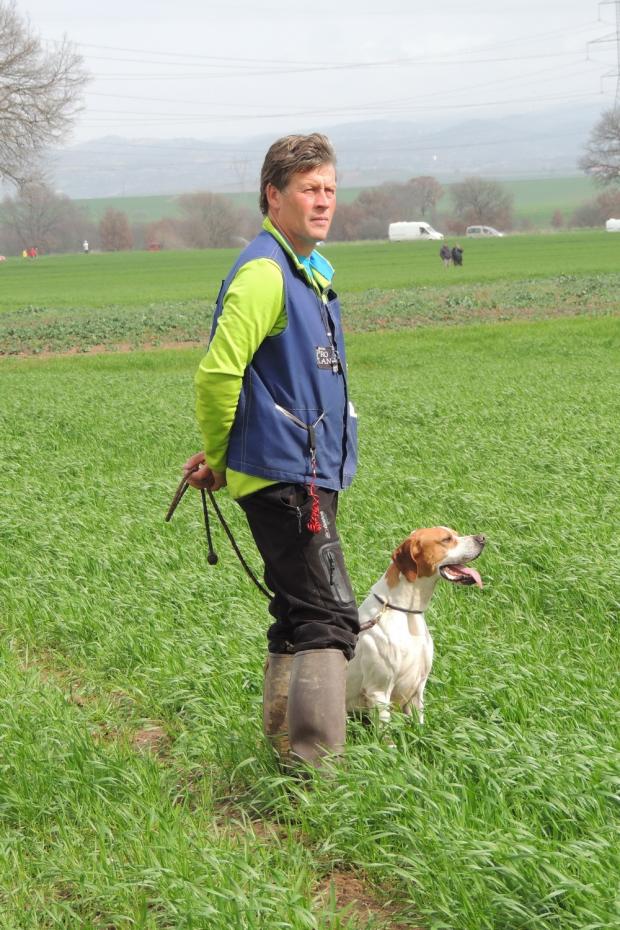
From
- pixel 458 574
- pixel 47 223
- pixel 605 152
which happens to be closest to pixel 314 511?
pixel 458 574

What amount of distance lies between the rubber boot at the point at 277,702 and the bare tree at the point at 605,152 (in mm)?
119781

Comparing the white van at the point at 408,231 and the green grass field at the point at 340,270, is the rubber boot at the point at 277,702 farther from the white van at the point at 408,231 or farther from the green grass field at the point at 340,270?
the white van at the point at 408,231

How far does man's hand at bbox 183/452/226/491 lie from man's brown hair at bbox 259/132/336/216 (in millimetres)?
1058

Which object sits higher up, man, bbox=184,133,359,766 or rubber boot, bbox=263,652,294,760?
man, bbox=184,133,359,766

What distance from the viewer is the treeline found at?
13638cm

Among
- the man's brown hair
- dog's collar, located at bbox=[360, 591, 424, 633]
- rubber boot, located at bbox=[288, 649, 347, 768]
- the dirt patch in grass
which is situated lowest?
the dirt patch in grass

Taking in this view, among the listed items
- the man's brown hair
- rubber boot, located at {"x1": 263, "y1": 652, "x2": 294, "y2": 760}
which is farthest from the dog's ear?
the man's brown hair

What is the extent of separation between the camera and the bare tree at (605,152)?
117500 millimetres

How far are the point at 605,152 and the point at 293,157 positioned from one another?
12284 centimetres

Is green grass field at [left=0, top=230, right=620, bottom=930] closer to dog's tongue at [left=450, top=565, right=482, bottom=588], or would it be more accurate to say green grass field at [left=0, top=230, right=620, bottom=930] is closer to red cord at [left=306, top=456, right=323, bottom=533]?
dog's tongue at [left=450, top=565, right=482, bottom=588]

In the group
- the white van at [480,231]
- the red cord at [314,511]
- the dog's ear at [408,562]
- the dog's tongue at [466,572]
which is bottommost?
the dog's tongue at [466,572]

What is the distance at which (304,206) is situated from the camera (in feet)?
13.3

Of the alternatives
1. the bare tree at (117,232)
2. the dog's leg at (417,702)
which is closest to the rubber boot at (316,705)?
the dog's leg at (417,702)

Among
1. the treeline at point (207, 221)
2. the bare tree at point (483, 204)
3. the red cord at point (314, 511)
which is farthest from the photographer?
the bare tree at point (483, 204)
